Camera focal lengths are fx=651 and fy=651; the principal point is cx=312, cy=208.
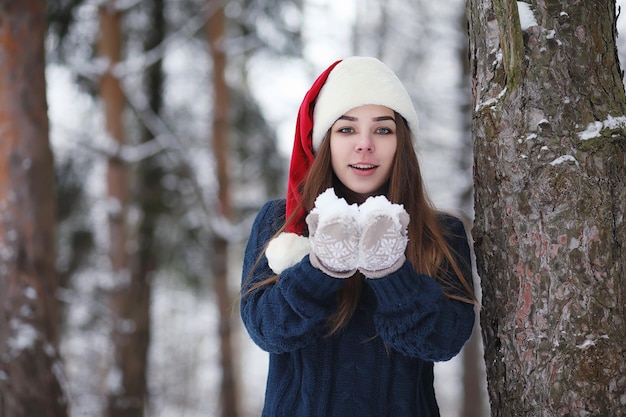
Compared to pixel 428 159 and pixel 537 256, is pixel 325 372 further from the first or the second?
pixel 428 159

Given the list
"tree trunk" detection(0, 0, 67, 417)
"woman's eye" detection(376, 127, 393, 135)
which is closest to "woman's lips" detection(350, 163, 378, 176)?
"woman's eye" detection(376, 127, 393, 135)

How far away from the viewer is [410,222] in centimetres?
252

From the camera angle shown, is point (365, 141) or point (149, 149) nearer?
point (365, 141)

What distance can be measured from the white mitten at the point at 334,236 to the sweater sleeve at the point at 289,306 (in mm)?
59

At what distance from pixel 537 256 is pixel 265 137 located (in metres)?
8.93

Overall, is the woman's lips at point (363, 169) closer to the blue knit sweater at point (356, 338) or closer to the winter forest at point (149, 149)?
the blue knit sweater at point (356, 338)

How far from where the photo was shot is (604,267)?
2.04 m

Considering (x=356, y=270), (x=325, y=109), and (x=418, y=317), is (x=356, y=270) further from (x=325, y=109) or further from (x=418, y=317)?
(x=325, y=109)

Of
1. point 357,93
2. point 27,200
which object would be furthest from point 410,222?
point 27,200

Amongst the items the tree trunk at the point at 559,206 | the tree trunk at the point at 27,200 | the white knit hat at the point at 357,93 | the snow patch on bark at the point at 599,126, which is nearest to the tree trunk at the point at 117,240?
the tree trunk at the point at 27,200

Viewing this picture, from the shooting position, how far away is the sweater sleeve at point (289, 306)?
7.29 feet

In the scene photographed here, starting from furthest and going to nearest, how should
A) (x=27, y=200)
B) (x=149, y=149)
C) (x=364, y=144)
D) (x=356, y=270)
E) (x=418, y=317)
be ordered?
(x=149, y=149) → (x=27, y=200) → (x=364, y=144) → (x=356, y=270) → (x=418, y=317)

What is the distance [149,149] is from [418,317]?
669 cm

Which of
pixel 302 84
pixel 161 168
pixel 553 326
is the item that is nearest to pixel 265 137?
pixel 302 84
